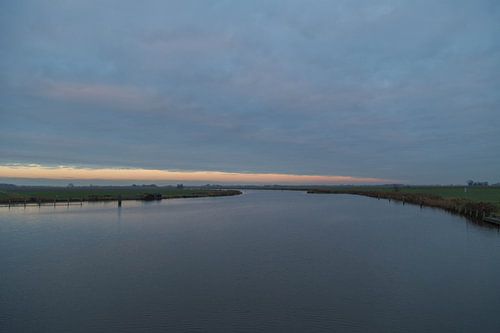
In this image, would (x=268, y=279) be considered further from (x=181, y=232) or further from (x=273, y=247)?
(x=181, y=232)

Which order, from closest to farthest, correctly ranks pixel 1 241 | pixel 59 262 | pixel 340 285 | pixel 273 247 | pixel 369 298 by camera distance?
pixel 369 298 < pixel 340 285 < pixel 59 262 < pixel 273 247 < pixel 1 241

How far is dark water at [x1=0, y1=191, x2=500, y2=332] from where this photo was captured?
12.5 m

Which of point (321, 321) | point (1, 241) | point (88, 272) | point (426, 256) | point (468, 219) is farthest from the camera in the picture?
point (468, 219)

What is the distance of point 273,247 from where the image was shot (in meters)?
25.0

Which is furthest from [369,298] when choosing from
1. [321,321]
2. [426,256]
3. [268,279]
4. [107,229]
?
[107,229]

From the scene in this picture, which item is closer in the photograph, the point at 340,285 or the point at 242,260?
the point at 340,285

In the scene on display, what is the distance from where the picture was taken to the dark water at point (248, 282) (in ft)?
41.0

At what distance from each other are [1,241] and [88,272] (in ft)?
43.8

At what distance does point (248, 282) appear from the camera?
55.1 ft

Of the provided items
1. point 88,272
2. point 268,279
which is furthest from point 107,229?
point 268,279

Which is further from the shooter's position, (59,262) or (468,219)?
(468,219)

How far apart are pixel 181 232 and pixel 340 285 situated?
18.7 metres

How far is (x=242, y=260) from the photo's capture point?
21.1m

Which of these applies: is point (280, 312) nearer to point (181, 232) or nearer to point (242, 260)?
point (242, 260)
